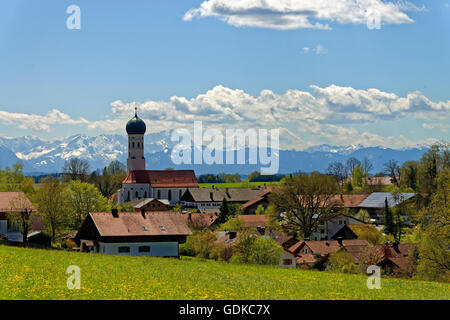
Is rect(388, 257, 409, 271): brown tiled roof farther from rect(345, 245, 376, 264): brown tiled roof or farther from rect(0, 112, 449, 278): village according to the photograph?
rect(345, 245, 376, 264): brown tiled roof

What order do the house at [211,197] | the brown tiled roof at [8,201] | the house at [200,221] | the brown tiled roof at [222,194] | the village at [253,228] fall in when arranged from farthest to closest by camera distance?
the brown tiled roof at [222,194]
the house at [211,197]
the house at [200,221]
the brown tiled roof at [8,201]
the village at [253,228]

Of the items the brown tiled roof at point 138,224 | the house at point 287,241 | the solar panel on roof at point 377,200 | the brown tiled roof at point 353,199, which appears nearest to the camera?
the brown tiled roof at point 138,224

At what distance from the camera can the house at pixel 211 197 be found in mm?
142000

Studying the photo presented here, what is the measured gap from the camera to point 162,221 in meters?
57.1

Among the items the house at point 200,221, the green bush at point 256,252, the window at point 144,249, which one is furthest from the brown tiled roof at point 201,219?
the green bush at point 256,252

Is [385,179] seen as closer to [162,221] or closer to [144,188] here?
[144,188]

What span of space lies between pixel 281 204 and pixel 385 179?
97.7 metres

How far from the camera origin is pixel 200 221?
90.2 metres

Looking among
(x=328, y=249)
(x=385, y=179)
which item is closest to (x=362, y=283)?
(x=328, y=249)

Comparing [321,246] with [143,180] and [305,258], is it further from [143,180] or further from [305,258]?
[143,180]

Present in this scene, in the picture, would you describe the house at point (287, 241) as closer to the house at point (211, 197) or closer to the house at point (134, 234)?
the house at point (134, 234)

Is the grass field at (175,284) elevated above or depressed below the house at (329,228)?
above

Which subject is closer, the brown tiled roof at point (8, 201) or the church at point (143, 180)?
the brown tiled roof at point (8, 201)

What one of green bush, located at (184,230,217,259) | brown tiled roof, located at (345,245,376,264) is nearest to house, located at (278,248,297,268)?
brown tiled roof, located at (345,245,376,264)
